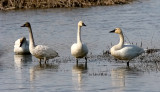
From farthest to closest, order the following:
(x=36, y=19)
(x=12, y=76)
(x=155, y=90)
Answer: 1. (x=36, y=19)
2. (x=12, y=76)
3. (x=155, y=90)

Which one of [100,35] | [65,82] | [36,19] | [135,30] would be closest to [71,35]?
[100,35]

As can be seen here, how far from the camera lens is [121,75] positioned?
1333 centimetres

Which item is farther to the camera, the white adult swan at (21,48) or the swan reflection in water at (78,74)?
the white adult swan at (21,48)

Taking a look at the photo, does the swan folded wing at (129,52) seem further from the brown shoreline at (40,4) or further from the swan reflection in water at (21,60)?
the brown shoreline at (40,4)

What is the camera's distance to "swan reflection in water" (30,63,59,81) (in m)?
13.8

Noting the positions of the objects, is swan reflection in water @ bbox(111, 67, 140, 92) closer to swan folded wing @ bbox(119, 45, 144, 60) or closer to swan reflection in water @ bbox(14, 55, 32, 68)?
swan folded wing @ bbox(119, 45, 144, 60)

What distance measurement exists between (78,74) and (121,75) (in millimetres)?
1148

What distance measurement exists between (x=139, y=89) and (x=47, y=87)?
2075 mm

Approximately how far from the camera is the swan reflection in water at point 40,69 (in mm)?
13812

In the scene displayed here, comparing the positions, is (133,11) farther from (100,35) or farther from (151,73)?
(151,73)

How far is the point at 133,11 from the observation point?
100ft

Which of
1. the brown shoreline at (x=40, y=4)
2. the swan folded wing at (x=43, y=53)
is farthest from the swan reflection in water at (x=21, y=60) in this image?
the brown shoreline at (x=40, y=4)

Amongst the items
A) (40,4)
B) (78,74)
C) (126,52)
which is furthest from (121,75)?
(40,4)

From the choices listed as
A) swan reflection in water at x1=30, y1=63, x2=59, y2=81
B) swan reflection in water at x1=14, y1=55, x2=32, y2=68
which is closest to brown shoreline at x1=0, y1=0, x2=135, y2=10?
swan reflection in water at x1=14, y1=55, x2=32, y2=68
